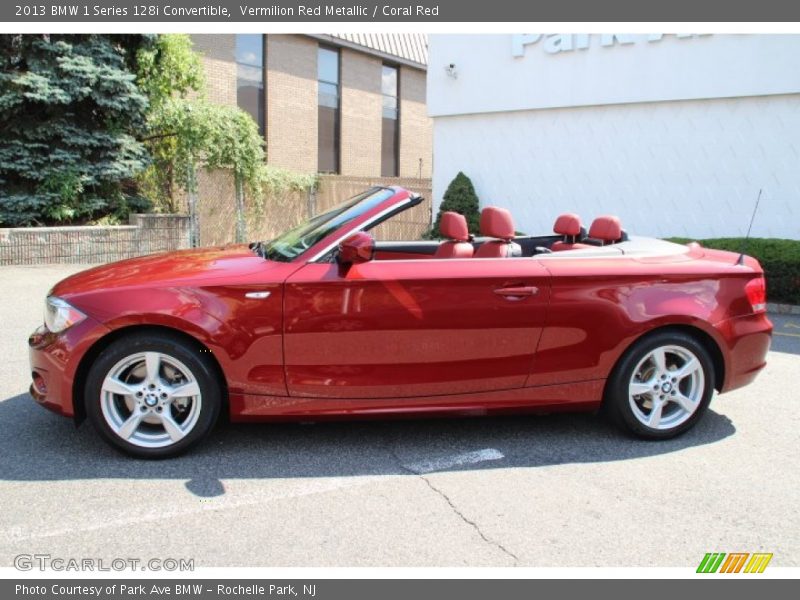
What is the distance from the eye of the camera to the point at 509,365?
14.1 ft

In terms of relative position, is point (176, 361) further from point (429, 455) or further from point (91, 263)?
point (91, 263)

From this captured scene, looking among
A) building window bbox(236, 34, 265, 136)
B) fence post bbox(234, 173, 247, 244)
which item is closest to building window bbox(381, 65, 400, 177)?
building window bbox(236, 34, 265, 136)

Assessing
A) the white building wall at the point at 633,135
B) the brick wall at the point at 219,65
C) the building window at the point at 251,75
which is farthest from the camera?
the building window at the point at 251,75

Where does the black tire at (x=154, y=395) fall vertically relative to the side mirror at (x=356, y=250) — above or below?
below

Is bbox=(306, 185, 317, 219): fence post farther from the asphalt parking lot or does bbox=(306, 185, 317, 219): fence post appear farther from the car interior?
the asphalt parking lot

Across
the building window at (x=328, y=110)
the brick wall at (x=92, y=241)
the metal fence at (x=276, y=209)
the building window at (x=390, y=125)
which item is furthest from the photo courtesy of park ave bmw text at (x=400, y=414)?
the building window at (x=390, y=125)

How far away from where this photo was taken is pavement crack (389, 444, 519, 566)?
3.19m

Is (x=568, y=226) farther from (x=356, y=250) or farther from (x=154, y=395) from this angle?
(x=154, y=395)

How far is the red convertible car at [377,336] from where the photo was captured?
3988mm

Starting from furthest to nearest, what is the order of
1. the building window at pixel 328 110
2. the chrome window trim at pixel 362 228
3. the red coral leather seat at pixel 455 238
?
the building window at pixel 328 110 < the red coral leather seat at pixel 455 238 < the chrome window trim at pixel 362 228

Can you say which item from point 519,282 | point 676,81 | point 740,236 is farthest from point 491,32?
point 519,282

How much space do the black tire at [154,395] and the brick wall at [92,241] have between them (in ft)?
29.1

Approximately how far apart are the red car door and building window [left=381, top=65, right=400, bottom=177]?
21636mm

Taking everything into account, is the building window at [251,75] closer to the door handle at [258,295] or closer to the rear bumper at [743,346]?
the door handle at [258,295]
